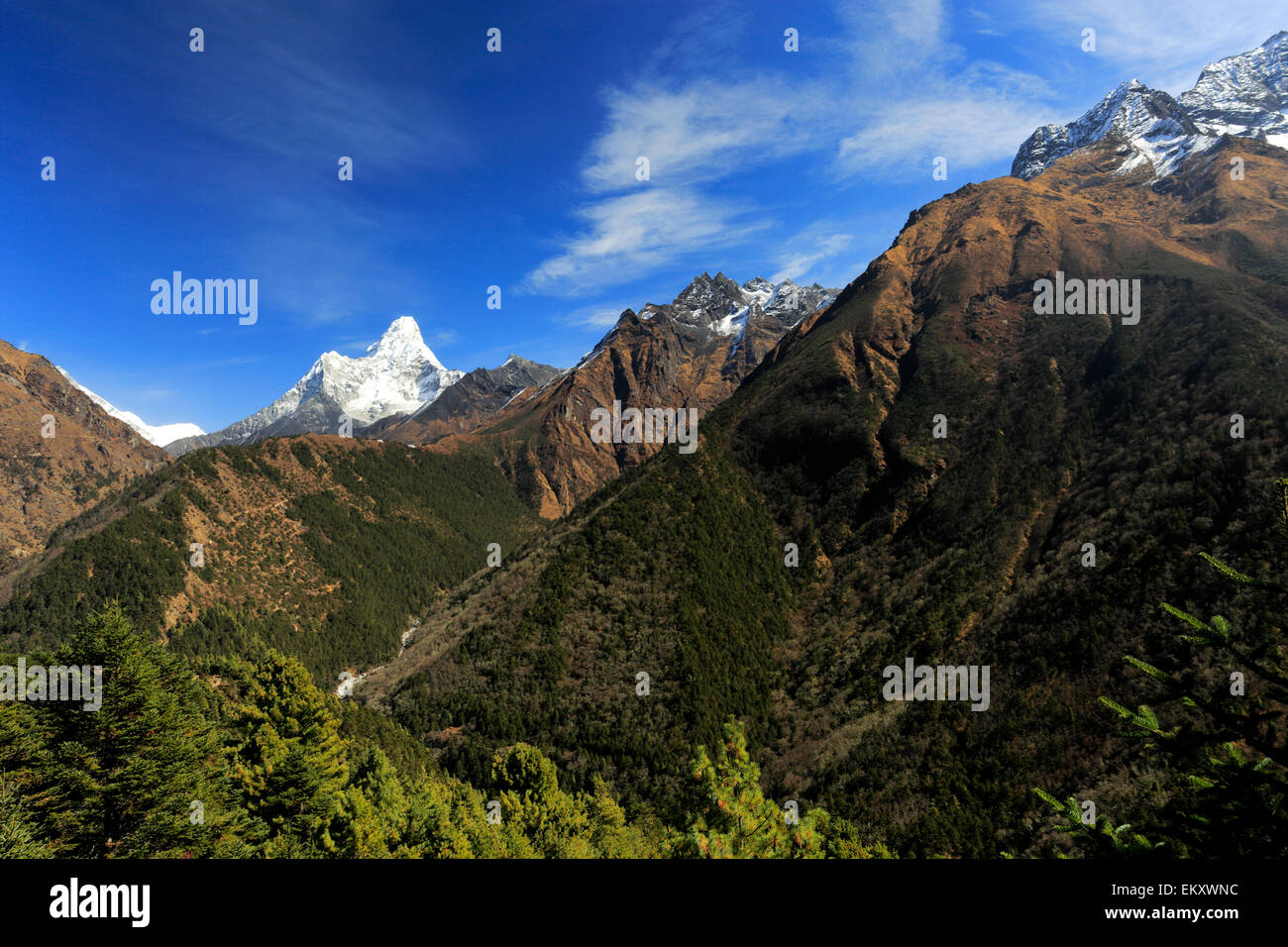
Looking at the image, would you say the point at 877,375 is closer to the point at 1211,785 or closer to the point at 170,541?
the point at 1211,785

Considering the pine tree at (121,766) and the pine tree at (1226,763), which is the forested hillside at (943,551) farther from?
the pine tree at (121,766)

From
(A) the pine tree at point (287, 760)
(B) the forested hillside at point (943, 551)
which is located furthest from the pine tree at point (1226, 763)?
(A) the pine tree at point (287, 760)

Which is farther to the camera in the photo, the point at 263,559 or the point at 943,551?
the point at 263,559

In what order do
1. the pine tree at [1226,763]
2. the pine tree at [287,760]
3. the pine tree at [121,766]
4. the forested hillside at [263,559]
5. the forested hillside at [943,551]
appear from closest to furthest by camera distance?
the pine tree at [1226,763] < the pine tree at [121,766] < the pine tree at [287,760] < the forested hillside at [943,551] < the forested hillside at [263,559]

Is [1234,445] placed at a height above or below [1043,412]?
below

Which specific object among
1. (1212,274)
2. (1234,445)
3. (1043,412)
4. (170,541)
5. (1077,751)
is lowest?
(1077,751)

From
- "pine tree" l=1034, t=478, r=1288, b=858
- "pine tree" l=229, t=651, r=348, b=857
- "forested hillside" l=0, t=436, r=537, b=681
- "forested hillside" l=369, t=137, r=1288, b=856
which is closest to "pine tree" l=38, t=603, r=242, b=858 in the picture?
"pine tree" l=229, t=651, r=348, b=857

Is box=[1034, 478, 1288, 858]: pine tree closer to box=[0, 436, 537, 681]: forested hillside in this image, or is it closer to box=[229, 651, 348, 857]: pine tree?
box=[229, 651, 348, 857]: pine tree

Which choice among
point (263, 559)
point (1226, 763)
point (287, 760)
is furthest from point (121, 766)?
point (263, 559)

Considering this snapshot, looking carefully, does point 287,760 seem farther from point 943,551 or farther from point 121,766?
point 943,551

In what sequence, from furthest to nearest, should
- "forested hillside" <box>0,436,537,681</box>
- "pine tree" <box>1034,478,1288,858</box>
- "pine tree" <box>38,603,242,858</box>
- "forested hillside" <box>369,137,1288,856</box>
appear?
"forested hillside" <box>0,436,537,681</box>
"forested hillside" <box>369,137,1288,856</box>
"pine tree" <box>38,603,242,858</box>
"pine tree" <box>1034,478,1288,858</box>
